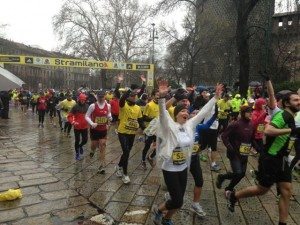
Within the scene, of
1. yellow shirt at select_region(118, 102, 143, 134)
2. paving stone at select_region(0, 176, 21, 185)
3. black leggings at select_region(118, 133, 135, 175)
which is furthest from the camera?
yellow shirt at select_region(118, 102, 143, 134)

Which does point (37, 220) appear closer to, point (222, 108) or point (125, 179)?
point (125, 179)

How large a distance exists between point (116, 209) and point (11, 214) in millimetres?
1498

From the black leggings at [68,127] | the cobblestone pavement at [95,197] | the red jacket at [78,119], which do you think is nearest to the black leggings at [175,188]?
the cobblestone pavement at [95,197]

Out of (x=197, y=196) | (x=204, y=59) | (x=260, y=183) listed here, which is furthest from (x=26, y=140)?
(x=204, y=59)

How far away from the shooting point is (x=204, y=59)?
4475 centimetres

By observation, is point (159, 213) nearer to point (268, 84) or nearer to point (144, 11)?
point (268, 84)

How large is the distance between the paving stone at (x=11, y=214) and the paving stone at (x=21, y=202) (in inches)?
7.1

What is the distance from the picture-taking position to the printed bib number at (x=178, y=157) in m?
4.81

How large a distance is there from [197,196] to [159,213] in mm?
778

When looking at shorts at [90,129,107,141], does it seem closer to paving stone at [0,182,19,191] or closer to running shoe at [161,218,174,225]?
paving stone at [0,182,19,191]

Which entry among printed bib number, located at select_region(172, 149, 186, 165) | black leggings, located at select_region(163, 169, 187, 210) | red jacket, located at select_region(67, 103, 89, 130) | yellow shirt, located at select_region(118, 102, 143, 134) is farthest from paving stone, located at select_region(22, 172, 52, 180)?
printed bib number, located at select_region(172, 149, 186, 165)

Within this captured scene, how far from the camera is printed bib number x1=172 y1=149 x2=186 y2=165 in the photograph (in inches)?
189

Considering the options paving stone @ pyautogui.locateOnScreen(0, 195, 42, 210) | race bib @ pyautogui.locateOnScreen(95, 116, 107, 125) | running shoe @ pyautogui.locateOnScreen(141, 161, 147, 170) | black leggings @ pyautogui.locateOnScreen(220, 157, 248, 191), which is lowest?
paving stone @ pyautogui.locateOnScreen(0, 195, 42, 210)

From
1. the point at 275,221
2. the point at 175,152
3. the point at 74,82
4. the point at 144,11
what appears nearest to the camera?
the point at 175,152
